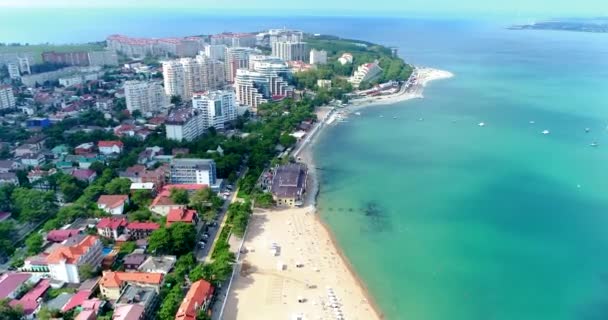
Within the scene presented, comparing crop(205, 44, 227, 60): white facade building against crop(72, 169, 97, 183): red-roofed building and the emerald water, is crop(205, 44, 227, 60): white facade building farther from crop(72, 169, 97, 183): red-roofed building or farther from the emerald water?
crop(72, 169, 97, 183): red-roofed building

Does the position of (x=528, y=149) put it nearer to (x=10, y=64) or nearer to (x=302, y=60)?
(x=302, y=60)

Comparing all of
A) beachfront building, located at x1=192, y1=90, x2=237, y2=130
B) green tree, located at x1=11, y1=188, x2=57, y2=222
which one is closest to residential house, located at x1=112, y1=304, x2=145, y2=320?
green tree, located at x1=11, y1=188, x2=57, y2=222

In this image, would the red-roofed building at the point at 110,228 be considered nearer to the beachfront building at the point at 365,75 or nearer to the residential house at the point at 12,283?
Answer: the residential house at the point at 12,283

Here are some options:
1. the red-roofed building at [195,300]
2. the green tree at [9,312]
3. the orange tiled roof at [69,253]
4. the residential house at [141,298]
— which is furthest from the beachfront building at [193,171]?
the green tree at [9,312]

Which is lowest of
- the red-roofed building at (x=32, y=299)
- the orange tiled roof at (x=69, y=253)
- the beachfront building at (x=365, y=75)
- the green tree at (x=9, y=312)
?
the red-roofed building at (x=32, y=299)

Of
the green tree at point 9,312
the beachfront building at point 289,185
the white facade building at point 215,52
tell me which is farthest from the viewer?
the white facade building at point 215,52

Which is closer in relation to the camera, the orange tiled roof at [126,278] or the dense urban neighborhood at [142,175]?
the orange tiled roof at [126,278]
